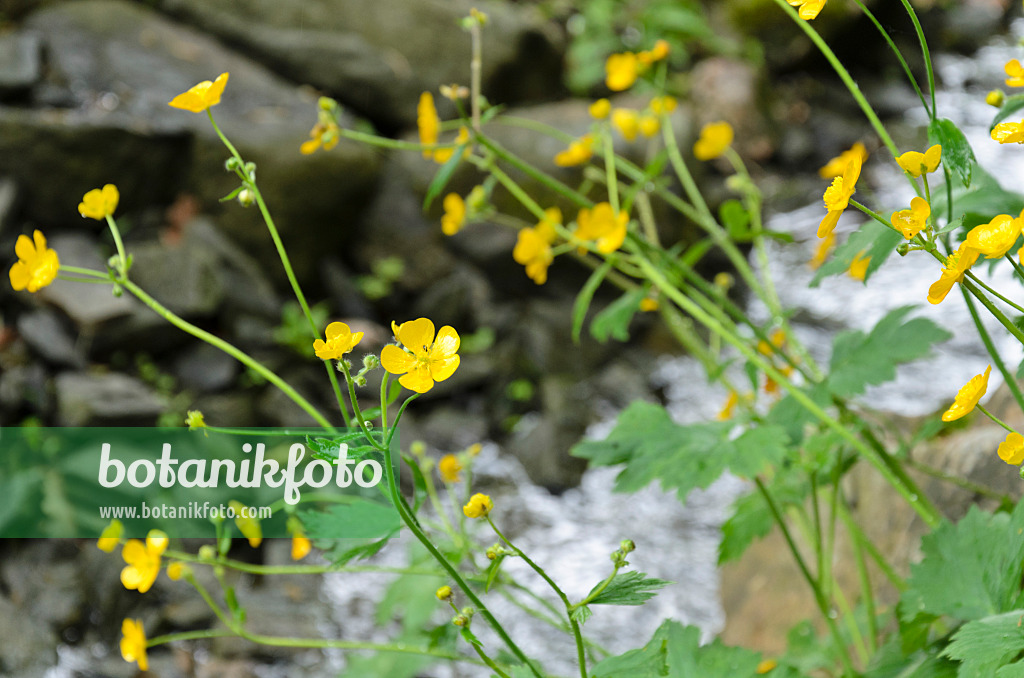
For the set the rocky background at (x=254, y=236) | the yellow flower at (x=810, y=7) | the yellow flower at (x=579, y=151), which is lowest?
the yellow flower at (x=810, y=7)

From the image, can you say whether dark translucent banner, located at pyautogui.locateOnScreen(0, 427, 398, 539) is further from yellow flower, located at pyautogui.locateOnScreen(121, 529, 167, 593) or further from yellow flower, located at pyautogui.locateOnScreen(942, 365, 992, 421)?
yellow flower, located at pyautogui.locateOnScreen(942, 365, 992, 421)

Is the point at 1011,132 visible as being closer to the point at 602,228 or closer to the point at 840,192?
the point at 840,192

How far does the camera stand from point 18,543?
2.04 meters

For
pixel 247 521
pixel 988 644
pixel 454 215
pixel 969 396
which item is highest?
pixel 454 215

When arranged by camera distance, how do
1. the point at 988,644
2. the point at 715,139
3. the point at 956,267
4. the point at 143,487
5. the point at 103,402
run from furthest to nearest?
the point at 103,402 < the point at 143,487 < the point at 715,139 < the point at 988,644 < the point at 956,267

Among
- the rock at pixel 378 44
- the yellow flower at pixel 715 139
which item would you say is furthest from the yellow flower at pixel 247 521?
the rock at pixel 378 44

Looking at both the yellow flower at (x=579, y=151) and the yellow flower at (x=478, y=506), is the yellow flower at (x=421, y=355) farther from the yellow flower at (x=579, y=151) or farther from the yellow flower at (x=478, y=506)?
the yellow flower at (x=579, y=151)

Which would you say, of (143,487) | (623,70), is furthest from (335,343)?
(143,487)

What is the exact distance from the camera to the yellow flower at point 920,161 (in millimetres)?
466

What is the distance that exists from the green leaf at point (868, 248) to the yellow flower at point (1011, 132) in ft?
0.41

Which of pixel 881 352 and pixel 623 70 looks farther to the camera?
pixel 623 70

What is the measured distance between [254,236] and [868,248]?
9.72 feet

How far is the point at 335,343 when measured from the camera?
0.41 m

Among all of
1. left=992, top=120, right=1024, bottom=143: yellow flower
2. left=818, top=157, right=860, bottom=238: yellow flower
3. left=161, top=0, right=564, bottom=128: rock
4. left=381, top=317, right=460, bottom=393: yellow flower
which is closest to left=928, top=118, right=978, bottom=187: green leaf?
left=992, top=120, right=1024, bottom=143: yellow flower
